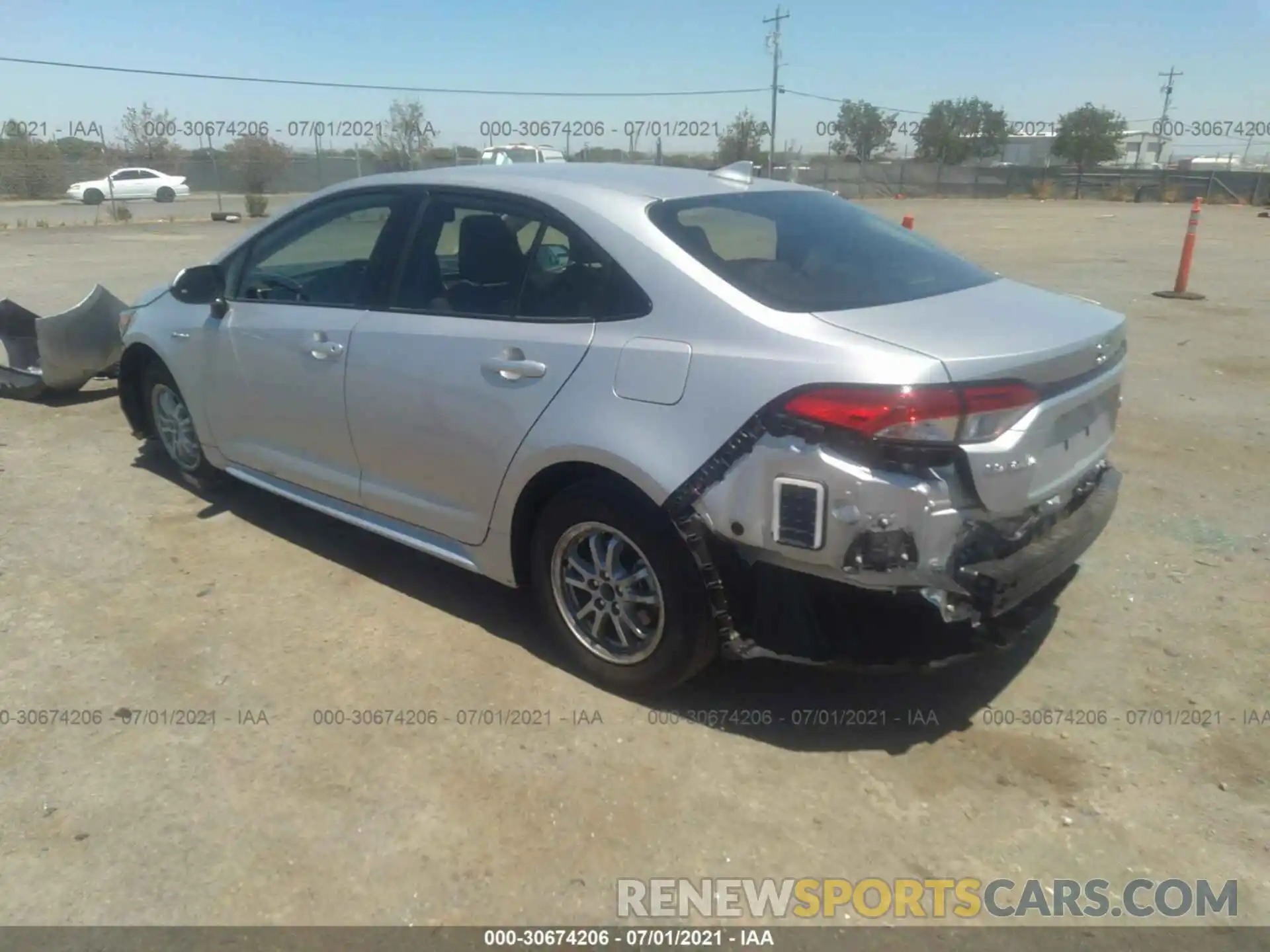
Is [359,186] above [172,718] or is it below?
above

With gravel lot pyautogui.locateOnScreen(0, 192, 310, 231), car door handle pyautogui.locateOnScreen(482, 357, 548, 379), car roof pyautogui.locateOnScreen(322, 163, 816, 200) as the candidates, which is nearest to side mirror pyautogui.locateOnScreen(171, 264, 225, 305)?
car roof pyautogui.locateOnScreen(322, 163, 816, 200)

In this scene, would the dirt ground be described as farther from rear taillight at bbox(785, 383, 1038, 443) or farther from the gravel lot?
the gravel lot

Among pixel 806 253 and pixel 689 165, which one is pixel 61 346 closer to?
pixel 806 253

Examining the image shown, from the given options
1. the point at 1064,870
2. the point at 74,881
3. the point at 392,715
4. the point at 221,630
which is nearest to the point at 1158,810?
the point at 1064,870

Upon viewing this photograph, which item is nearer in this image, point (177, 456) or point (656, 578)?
point (656, 578)

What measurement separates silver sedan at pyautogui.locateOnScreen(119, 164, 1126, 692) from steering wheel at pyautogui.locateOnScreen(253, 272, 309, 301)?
0.03m

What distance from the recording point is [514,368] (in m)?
3.29

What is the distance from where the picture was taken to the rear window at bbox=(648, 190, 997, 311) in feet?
9.96

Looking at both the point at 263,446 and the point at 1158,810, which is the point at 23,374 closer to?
the point at 263,446

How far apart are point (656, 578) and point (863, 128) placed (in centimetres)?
7497

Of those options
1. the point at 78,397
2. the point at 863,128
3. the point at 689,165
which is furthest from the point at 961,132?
the point at 78,397

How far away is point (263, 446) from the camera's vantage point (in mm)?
4461

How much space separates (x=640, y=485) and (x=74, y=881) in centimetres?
190

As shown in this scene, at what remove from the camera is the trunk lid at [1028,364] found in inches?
105
